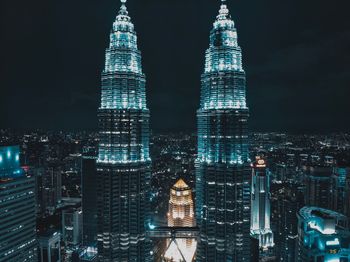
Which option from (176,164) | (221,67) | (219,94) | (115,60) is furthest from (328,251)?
(176,164)

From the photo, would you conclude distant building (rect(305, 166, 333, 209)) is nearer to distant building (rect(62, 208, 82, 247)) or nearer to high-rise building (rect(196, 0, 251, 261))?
high-rise building (rect(196, 0, 251, 261))

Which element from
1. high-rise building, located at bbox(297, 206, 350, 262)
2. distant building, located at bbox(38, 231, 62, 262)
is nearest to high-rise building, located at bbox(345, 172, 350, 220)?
high-rise building, located at bbox(297, 206, 350, 262)

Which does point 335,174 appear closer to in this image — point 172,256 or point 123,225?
point 172,256

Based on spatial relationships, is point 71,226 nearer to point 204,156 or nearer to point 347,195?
point 204,156

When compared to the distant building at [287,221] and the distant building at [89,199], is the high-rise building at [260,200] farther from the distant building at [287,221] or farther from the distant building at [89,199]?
the distant building at [89,199]

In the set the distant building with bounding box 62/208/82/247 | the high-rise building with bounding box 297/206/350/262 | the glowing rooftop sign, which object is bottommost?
the distant building with bounding box 62/208/82/247

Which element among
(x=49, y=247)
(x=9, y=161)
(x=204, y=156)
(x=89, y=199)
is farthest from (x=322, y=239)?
(x=89, y=199)

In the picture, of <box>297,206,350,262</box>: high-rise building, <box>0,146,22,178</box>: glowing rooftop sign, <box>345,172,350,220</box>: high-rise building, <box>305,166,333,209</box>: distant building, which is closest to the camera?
<box>297,206,350,262</box>: high-rise building
